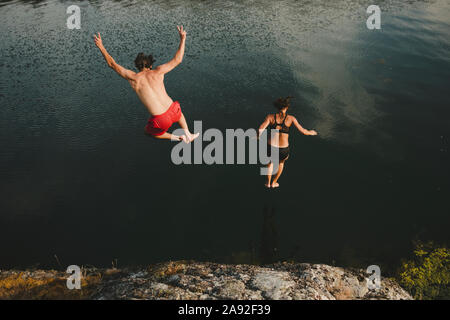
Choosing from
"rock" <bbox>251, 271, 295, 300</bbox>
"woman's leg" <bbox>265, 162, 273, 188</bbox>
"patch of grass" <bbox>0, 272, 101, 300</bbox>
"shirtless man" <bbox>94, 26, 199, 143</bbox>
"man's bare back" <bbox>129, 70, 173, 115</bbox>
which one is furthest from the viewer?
"woman's leg" <bbox>265, 162, 273, 188</bbox>

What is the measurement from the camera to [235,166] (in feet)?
26.2

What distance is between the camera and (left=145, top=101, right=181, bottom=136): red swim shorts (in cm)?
546

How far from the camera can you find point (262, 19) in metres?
20.6

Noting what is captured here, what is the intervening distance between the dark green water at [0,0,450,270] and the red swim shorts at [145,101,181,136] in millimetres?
2362

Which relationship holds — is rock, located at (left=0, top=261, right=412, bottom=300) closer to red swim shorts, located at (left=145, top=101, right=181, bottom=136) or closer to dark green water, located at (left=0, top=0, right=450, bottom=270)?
dark green water, located at (left=0, top=0, right=450, bottom=270)

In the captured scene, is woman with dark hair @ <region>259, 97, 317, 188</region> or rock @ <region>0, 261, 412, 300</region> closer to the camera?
rock @ <region>0, 261, 412, 300</region>

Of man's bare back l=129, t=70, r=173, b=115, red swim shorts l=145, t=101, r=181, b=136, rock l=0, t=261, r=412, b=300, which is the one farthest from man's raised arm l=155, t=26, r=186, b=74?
rock l=0, t=261, r=412, b=300

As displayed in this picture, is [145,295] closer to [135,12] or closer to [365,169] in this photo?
[365,169]

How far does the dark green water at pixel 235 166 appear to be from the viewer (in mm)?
6156

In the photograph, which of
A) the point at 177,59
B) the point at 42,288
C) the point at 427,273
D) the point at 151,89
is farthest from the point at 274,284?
the point at 177,59

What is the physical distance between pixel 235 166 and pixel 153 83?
391 cm
